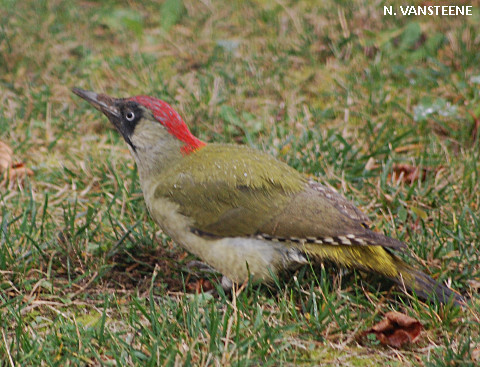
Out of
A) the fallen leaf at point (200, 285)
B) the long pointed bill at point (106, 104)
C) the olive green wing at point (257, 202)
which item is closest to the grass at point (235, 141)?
the fallen leaf at point (200, 285)

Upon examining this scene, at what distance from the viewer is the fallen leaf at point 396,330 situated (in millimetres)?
2809

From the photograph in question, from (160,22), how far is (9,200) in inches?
106

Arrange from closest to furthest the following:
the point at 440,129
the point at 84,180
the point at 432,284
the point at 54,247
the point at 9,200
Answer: the point at 432,284 → the point at 54,247 → the point at 9,200 → the point at 84,180 → the point at 440,129

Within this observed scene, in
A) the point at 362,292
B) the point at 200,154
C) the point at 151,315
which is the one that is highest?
the point at 200,154

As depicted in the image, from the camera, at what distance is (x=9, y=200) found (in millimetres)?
4012

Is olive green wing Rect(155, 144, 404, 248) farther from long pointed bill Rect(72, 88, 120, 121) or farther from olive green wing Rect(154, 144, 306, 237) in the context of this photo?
long pointed bill Rect(72, 88, 120, 121)

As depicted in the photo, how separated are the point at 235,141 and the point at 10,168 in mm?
1480

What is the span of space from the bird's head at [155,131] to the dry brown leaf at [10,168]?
1.04 m

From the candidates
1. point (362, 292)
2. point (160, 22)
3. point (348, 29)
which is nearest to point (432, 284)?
point (362, 292)

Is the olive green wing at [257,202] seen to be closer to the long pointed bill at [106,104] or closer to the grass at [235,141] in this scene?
the grass at [235,141]

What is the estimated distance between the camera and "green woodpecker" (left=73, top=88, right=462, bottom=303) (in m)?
3.12

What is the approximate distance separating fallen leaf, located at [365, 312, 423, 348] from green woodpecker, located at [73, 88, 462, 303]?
8.7 inches

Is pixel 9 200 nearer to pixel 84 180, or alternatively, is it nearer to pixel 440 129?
pixel 84 180

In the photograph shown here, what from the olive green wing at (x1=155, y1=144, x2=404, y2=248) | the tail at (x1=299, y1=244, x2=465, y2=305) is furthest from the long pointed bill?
the tail at (x1=299, y1=244, x2=465, y2=305)
